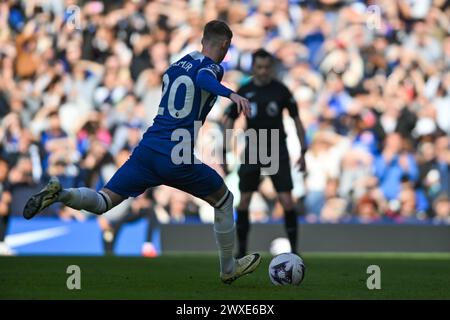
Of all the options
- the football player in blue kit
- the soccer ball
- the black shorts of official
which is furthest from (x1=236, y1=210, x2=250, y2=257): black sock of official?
the football player in blue kit

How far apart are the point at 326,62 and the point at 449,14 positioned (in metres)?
2.68

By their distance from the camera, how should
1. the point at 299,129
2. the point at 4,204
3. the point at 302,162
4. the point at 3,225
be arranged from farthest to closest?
1. the point at 4,204
2. the point at 3,225
3. the point at 299,129
4. the point at 302,162

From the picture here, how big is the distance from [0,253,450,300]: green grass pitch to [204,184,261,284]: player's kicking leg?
0.16 metres

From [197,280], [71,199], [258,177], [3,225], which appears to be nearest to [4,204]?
[3,225]

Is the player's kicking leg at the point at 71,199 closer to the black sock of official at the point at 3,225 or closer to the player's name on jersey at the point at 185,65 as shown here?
the player's name on jersey at the point at 185,65

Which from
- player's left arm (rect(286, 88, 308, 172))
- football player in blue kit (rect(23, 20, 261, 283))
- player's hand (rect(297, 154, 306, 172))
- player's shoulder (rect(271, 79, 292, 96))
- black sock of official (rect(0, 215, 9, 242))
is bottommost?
football player in blue kit (rect(23, 20, 261, 283))

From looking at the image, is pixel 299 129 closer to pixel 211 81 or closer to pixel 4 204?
pixel 211 81

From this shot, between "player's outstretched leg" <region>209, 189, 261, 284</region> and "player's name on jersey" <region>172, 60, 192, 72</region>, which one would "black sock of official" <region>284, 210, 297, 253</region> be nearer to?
"player's outstretched leg" <region>209, 189, 261, 284</region>

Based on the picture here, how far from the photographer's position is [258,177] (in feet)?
40.5

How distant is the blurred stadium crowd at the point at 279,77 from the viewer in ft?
53.5

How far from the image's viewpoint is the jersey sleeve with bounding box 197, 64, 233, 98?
25.6 ft

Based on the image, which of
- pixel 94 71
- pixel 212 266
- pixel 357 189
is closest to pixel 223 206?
pixel 212 266

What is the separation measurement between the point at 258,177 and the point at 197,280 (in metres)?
3.23

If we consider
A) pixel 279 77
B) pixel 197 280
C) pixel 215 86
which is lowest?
pixel 197 280
